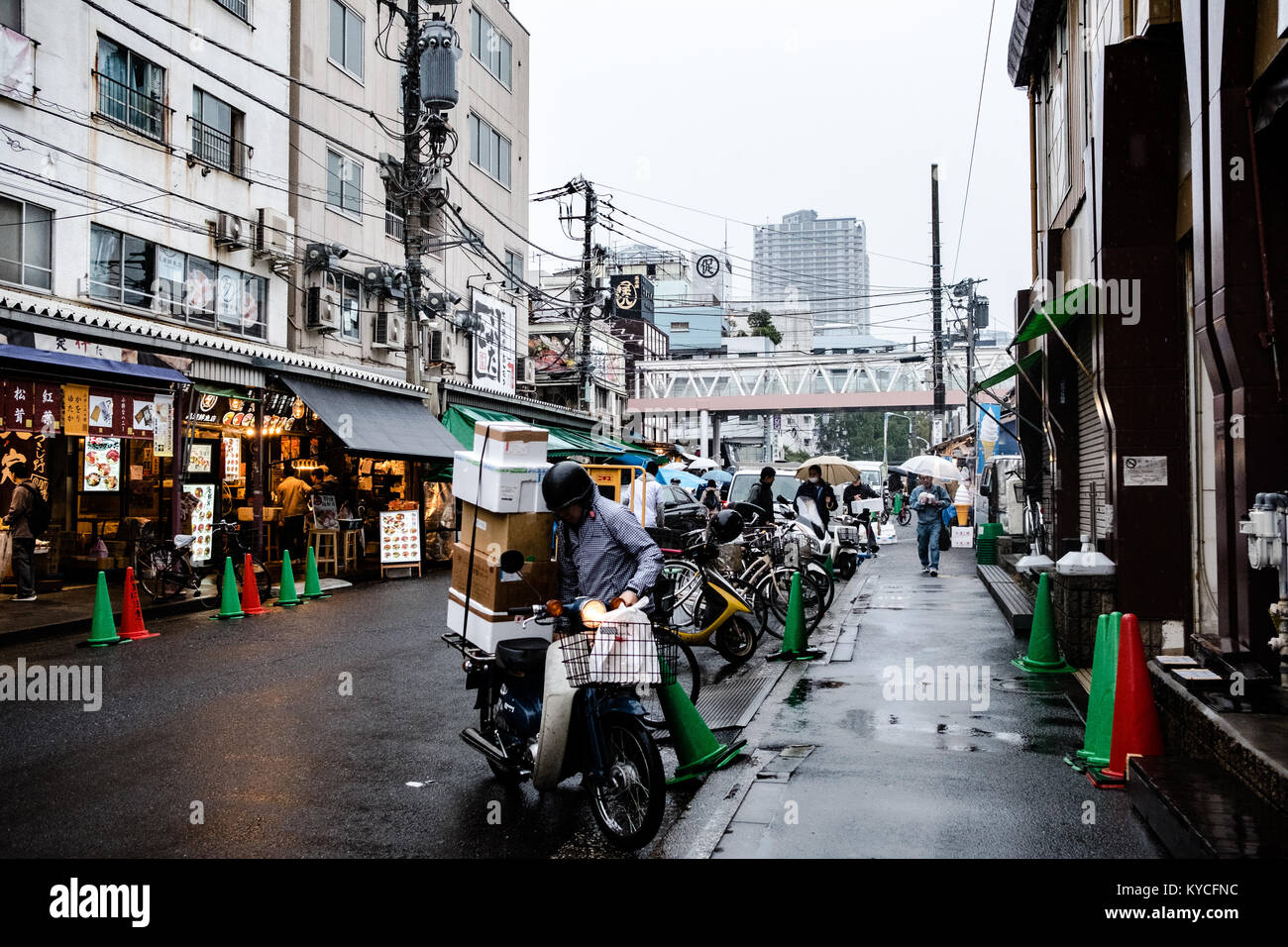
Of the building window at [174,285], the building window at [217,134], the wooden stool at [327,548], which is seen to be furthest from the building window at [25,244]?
the wooden stool at [327,548]

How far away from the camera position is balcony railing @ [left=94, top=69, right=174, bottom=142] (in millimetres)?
16717

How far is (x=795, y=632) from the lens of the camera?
10297 millimetres

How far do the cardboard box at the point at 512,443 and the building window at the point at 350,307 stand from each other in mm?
18430

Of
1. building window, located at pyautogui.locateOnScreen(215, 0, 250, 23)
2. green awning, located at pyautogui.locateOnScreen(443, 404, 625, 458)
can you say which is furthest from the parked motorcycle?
building window, located at pyautogui.locateOnScreen(215, 0, 250, 23)

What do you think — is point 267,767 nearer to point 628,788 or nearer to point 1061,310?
point 628,788

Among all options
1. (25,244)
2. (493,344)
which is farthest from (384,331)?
(25,244)

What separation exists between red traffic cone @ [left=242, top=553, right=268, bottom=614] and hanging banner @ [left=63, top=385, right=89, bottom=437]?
9.83ft

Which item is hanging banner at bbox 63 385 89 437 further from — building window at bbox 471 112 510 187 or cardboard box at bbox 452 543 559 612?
building window at bbox 471 112 510 187

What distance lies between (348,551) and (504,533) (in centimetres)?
1466

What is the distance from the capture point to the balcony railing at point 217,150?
62.6 ft

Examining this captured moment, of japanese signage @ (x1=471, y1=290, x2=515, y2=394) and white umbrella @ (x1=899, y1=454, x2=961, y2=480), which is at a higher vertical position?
japanese signage @ (x1=471, y1=290, x2=515, y2=394)

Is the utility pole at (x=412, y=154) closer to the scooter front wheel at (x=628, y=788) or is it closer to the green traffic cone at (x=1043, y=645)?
the green traffic cone at (x=1043, y=645)

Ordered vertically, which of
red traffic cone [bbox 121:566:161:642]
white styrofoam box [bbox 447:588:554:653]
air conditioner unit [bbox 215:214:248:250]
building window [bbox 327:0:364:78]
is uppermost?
building window [bbox 327:0:364:78]

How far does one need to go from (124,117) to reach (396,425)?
7556 millimetres
